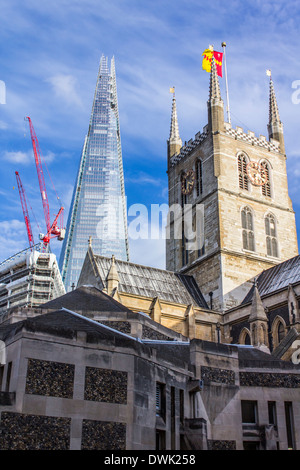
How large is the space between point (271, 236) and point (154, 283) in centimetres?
1193

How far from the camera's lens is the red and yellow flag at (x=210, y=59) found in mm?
53562

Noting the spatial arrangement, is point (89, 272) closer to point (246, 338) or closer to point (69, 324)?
point (246, 338)

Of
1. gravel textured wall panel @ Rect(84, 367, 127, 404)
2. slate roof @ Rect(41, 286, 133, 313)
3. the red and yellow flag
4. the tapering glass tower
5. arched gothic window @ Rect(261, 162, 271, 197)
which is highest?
the tapering glass tower

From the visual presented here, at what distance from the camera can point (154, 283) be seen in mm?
42938

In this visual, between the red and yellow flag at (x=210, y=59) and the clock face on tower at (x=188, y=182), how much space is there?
1060cm

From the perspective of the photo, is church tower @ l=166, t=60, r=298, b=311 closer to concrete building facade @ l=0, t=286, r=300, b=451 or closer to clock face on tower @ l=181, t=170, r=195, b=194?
clock face on tower @ l=181, t=170, r=195, b=194

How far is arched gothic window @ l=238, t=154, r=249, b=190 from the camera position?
48369 millimetres

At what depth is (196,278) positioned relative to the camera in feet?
152

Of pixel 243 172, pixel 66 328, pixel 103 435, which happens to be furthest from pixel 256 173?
pixel 103 435

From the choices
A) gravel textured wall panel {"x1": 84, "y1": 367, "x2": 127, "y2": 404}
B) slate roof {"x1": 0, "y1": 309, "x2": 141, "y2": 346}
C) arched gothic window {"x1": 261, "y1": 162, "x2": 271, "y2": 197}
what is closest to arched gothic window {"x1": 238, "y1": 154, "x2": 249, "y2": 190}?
arched gothic window {"x1": 261, "y1": 162, "x2": 271, "y2": 197}

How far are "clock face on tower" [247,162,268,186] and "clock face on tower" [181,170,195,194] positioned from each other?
532cm

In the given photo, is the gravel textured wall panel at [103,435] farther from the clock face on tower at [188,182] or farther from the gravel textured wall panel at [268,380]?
the clock face on tower at [188,182]

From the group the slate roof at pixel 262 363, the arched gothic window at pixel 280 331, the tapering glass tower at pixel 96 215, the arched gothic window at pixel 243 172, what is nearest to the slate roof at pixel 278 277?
the arched gothic window at pixel 280 331
